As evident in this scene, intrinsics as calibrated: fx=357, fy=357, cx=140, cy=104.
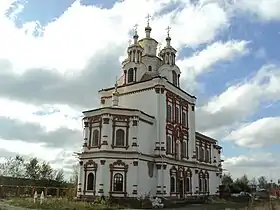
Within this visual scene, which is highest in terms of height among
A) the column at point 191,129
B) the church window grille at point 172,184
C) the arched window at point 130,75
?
the arched window at point 130,75

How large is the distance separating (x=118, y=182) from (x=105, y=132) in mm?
5419

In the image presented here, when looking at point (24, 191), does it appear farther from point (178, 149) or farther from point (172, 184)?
point (178, 149)

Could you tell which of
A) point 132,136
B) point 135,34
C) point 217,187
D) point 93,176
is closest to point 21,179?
point 93,176

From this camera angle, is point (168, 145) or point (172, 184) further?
point (168, 145)

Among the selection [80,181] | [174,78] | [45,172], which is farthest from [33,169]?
[174,78]

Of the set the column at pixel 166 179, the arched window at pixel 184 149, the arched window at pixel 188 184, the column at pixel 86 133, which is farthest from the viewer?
the arched window at pixel 184 149

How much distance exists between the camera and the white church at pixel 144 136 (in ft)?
124

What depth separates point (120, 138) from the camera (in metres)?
38.6

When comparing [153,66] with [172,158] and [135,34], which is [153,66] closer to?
[135,34]

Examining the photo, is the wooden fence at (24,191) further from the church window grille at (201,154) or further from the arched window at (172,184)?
the church window grille at (201,154)

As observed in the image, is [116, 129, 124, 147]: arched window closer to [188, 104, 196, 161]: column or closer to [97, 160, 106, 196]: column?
[97, 160, 106, 196]: column

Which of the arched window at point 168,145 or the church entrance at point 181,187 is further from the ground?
the arched window at point 168,145

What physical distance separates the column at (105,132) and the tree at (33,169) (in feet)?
69.7

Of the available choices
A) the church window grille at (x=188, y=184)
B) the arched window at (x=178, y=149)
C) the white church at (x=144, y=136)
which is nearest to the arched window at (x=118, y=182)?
the white church at (x=144, y=136)
